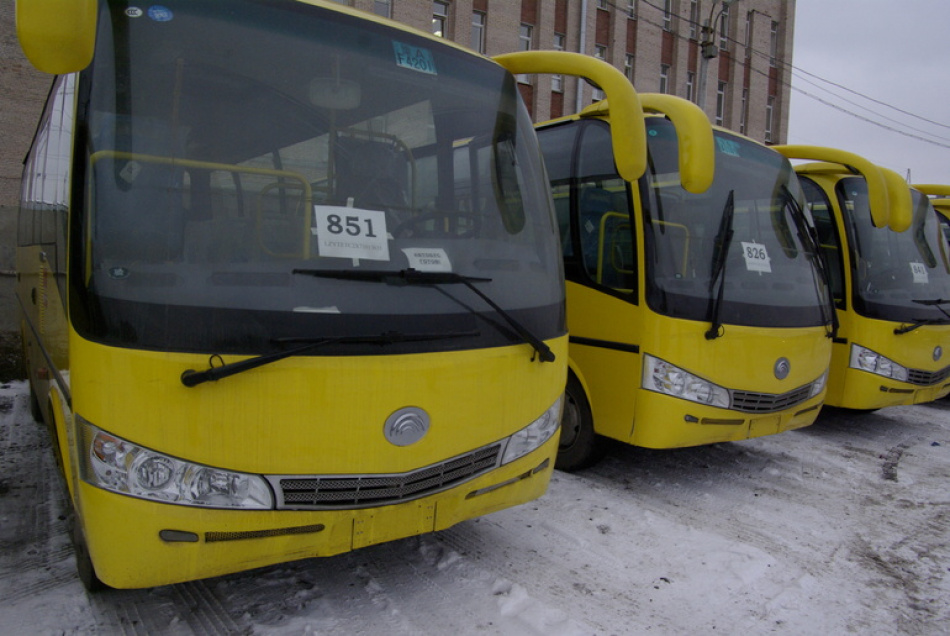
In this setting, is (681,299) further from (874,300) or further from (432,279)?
(874,300)

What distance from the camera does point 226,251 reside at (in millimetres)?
2469

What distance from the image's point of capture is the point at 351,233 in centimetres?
269

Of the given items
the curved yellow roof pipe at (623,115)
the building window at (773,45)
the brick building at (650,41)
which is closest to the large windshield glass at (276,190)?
the curved yellow roof pipe at (623,115)

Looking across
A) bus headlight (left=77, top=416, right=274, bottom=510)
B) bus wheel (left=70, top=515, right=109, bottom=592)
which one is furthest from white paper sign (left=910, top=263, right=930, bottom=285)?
bus wheel (left=70, top=515, right=109, bottom=592)

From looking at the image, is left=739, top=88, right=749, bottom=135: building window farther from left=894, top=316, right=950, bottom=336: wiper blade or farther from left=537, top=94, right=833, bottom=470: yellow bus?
left=537, top=94, right=833, bottom=470: yellow bus

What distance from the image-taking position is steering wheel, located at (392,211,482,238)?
284 cm

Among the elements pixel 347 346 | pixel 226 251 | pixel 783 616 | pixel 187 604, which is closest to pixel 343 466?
pixel 347 346

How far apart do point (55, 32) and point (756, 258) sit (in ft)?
14.5

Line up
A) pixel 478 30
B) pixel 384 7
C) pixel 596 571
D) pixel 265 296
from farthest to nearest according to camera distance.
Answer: pixel 478 30 < pixel 384 7 < pixel 596 571 < pixel 265 296

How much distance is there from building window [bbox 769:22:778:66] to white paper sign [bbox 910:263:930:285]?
3076 cm

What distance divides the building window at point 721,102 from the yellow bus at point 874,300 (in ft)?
89.2

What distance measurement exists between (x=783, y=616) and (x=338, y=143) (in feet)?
9.54

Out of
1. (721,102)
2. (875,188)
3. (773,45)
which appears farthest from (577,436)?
(773,45)

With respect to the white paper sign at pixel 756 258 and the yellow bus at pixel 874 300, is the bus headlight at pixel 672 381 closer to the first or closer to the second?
the white paper sign at pixel 756 258
